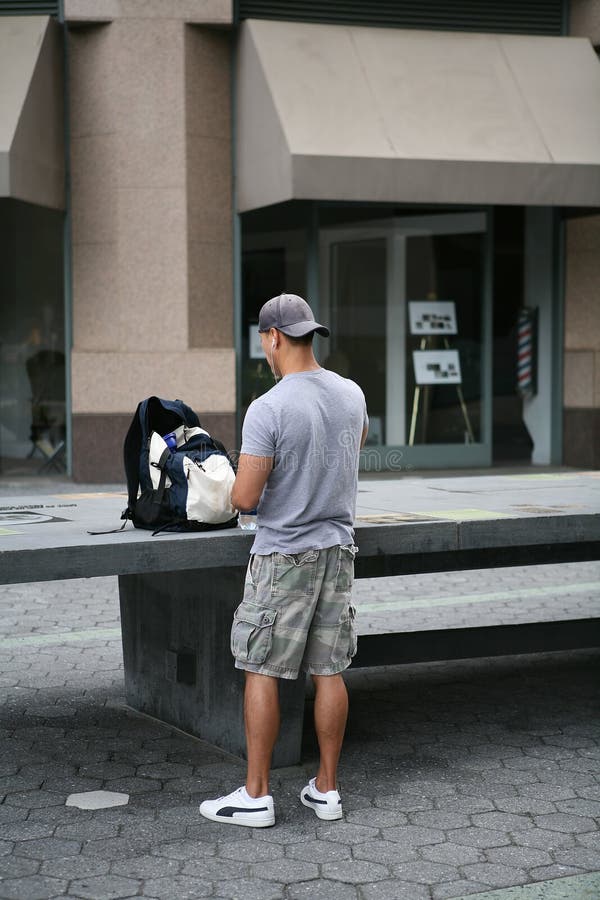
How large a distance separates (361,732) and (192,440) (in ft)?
Answer: 5.24

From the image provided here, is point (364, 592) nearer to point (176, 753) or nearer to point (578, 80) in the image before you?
point (176, 753)

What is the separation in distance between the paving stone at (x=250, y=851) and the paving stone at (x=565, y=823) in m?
0.94

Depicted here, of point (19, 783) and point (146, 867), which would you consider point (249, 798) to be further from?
point (19, 783)

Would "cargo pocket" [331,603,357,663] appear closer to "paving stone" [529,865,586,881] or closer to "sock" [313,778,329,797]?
"sock" [313,778,329,797]

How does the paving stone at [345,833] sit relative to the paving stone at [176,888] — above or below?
below

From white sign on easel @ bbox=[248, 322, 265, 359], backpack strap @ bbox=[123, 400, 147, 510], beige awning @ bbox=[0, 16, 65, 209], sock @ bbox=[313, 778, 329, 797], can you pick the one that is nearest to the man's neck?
backpack strap @ bbox=[123, 400, 147, 510]

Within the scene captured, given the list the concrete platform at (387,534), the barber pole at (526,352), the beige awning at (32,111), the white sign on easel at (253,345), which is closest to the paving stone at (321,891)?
the concrete platform at (387,534)

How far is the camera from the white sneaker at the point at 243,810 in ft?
13.0

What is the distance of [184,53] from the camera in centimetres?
1367

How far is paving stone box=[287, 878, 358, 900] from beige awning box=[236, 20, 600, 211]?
10.1 m

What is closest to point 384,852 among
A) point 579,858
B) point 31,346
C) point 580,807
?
point 579,858

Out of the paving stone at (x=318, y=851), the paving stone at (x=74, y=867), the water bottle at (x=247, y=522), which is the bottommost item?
the paving stone at (x=318, y=851)

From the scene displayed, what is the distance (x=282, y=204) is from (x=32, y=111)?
10.2ft

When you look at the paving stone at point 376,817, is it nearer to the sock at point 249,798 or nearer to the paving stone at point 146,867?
the sock at point 249,798
